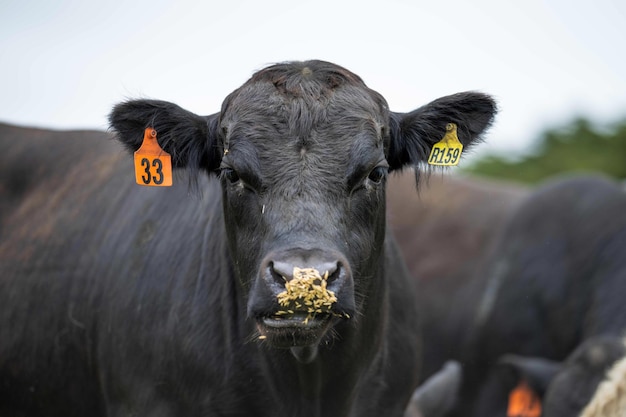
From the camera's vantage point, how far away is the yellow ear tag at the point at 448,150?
5.09 metres

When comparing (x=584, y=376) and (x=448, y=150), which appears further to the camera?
(x=584, y=376)

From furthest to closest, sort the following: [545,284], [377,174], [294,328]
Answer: [545,284], [377,174], [294,328]

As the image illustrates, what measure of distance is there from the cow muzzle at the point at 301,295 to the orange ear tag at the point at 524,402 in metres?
5.46

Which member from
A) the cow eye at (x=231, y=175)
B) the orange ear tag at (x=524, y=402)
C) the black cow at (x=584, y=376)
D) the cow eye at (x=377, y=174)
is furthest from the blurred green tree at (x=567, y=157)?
the cow eye at (x=231, y=175)

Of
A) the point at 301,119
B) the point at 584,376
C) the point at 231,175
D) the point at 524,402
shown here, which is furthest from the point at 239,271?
the point at 524,402

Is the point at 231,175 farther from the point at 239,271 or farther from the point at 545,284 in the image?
the point at 545,284

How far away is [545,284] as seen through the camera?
34.6ft

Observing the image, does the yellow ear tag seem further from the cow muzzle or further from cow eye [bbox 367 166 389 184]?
the cow muzzle

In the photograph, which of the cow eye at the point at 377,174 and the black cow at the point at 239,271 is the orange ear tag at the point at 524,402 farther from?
the cow eye at the point at 377,174

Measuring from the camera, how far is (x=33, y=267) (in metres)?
6.23

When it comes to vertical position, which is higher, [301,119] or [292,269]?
[301,119]

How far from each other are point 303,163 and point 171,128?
0.93m

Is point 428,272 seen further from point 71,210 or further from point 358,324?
point 358,324

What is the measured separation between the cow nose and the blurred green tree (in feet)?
63.8
